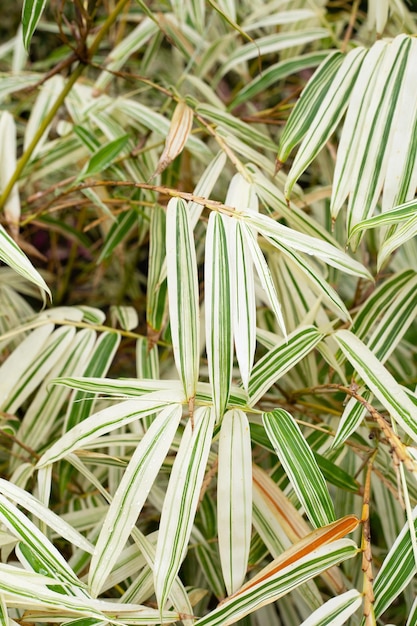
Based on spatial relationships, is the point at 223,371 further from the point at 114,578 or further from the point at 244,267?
the point at 114,578

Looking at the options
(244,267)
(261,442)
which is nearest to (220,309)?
(244,267)

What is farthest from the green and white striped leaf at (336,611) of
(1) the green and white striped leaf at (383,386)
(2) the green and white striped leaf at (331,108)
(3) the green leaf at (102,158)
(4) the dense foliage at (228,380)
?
(3) the green leaf at (102,158)

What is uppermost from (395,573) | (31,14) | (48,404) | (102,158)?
(31,14)

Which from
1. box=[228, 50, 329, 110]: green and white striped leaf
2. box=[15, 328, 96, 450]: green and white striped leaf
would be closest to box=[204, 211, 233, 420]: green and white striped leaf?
box=[15, 328, 96, 450]: green and white striped leaf

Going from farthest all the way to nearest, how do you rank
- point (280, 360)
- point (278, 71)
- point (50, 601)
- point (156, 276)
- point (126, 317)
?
point (278, 71)
point (126, 317)
point (156, 276)
point (280, 360)
point (50, 601)

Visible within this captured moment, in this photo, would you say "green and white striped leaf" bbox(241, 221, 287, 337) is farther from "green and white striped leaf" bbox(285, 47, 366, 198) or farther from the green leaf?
the green leaf

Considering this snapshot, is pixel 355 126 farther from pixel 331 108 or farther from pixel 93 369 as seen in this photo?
pixel 93 369

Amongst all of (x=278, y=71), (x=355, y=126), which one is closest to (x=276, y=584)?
(x=355, y=126)
